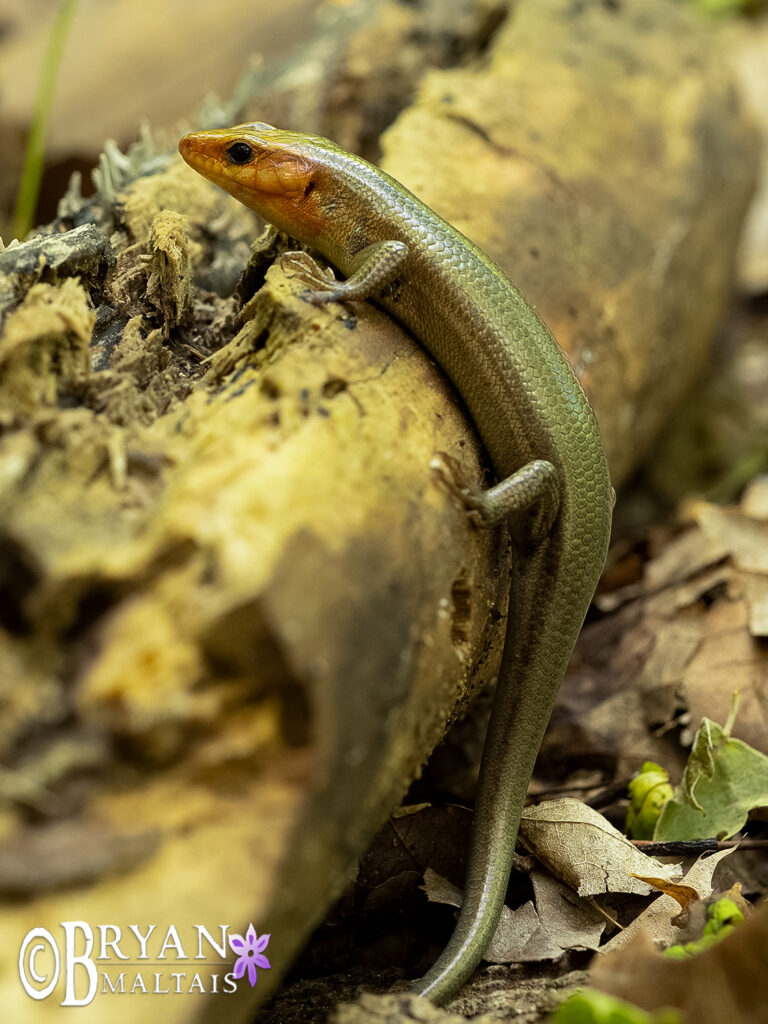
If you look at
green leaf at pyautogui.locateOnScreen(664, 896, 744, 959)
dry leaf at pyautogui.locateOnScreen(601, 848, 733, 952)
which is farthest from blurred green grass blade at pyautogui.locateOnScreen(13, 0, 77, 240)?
green leaf at pyautogui.locateOnScreen(664, 896, 744, 959)

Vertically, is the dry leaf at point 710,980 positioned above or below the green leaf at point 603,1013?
below

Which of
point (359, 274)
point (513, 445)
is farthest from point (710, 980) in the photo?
point (359, 274)

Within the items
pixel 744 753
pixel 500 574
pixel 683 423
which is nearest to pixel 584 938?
pixel 744 753

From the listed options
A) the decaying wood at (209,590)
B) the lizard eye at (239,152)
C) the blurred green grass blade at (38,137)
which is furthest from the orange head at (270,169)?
the blurred green grass blade at (38,137)

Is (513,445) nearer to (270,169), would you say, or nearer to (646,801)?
(646,801)

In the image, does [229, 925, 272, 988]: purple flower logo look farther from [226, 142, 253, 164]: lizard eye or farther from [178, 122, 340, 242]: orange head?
[226, 142, 253, 164]: lizard eye

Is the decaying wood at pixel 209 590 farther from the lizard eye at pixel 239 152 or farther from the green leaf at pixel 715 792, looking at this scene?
the green leaf at pixel 715 792
